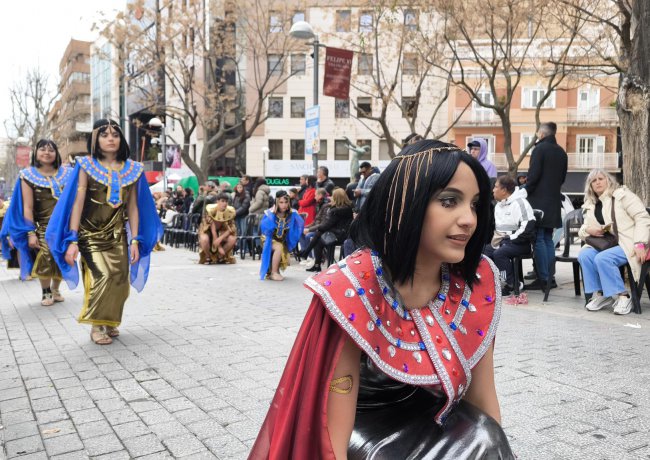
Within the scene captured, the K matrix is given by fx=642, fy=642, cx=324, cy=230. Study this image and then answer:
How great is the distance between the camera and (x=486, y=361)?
189cm

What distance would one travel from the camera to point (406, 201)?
1.70 m

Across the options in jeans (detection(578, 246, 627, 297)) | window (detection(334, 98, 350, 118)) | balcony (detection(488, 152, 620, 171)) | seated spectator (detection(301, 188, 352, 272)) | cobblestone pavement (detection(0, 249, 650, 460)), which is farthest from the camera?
window (detection(334, 98, 350, 118))

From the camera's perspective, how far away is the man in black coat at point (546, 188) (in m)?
8.14

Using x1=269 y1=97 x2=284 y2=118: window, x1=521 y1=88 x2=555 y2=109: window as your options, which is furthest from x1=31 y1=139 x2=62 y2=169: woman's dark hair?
x1=521 y1=88 x2=555 y2=109: window

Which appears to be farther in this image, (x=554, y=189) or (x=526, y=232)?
(x=554, y=189)

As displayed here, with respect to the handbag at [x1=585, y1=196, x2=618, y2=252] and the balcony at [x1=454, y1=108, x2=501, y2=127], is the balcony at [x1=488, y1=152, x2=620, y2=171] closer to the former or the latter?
the balcony at [x1=454, y1=108, x2=501, y2=127]

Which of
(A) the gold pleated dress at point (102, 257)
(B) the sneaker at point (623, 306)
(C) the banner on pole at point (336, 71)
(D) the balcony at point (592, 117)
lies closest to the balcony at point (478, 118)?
(D) the balcony at point (592, 117)

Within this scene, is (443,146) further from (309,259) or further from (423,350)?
(309,259)

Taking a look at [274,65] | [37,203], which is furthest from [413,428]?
[274,65]

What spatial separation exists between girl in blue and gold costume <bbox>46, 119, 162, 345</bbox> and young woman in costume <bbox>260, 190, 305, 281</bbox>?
471cm

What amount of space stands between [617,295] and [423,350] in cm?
596

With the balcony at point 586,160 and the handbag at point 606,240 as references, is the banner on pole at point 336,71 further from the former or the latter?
the balcony at point 586,160

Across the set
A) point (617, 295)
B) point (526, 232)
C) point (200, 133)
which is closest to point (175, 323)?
point (526, 232)

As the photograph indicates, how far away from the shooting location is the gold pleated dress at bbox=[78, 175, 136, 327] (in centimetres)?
551
